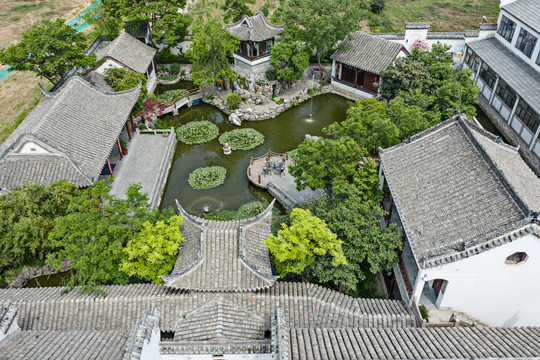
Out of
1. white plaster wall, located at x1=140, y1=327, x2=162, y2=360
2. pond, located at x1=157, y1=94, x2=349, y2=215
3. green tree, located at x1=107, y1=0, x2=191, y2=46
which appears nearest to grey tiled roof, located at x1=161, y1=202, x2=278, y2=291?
white plaster wall, located at x1=140, y1=327, x2=162, y2=360

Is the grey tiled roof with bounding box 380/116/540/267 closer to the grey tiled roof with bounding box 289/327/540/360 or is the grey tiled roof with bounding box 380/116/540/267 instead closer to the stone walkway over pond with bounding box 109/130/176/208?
the grey tiled roof with bounding box 289/327/540/360

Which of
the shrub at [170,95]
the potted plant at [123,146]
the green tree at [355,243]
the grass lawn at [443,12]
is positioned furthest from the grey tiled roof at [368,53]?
the potted plant at [123,146]

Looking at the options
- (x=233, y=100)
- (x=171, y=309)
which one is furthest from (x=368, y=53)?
(x=171, y=309)

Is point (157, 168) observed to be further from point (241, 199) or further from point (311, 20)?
point (311, 20)

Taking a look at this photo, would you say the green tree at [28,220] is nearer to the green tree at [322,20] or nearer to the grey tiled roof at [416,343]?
the grey tiled roof at [416,343]

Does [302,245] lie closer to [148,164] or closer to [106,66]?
[148,164]

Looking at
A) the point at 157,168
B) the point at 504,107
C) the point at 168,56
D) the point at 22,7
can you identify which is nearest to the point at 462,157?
the point at 504,107
